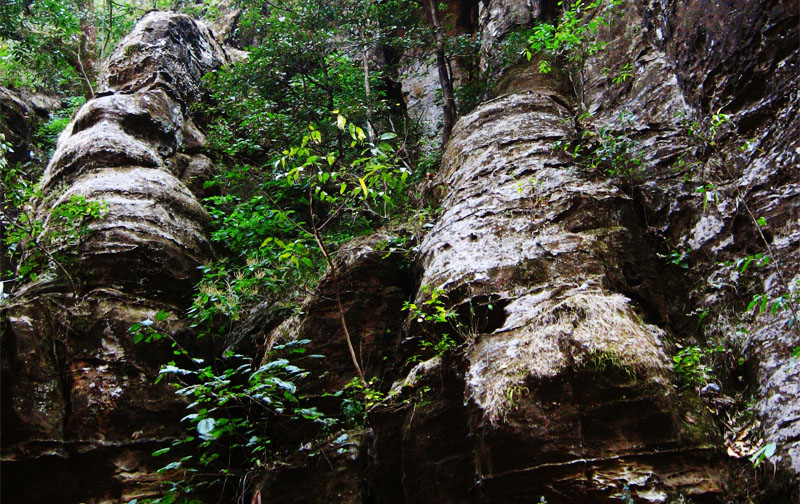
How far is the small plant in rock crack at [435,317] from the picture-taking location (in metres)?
4.51

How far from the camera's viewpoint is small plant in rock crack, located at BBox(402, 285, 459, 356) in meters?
4.51

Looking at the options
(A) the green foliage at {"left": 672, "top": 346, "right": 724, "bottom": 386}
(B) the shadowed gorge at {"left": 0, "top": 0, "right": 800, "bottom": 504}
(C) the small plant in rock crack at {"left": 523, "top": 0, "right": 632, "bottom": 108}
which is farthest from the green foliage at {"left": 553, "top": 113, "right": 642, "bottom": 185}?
(A) the green foliage at {"left": 672, "top": 346, "right": 724, "bottom": 386}

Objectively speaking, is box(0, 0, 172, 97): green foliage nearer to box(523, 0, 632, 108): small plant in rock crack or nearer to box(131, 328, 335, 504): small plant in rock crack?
box(131, 328, 335, 504): small plant in rock crack

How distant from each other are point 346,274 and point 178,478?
2794 mm

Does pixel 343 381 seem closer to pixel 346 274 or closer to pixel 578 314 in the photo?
pixel 346 274

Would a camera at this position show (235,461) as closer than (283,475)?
No

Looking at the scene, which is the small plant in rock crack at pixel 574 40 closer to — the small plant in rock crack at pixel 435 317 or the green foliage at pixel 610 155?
the green foliage at pixel 610 155

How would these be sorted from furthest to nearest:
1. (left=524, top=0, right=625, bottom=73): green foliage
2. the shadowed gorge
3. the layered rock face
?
(left=524, top=0, right=625, bottom=73): green foliage
the layered rock face
the shadowed gorge

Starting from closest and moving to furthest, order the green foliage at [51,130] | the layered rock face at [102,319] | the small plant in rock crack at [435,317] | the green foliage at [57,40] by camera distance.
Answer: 1. the small plant in rock crack at [435,317]
2. the layered rock face at [102,319]
3. the green foliage at [57,40]
4. the green foliage at [51,130]

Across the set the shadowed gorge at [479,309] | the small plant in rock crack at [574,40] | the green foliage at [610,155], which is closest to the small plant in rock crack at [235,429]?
the shadowed gorge at [479,309]

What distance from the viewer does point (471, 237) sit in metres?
5.33

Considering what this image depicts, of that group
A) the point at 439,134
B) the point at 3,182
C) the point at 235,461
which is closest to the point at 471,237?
the point at 235,461

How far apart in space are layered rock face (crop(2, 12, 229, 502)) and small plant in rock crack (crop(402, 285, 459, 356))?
10.0ft

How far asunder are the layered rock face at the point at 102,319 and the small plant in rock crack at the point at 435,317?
3060 millimetres
